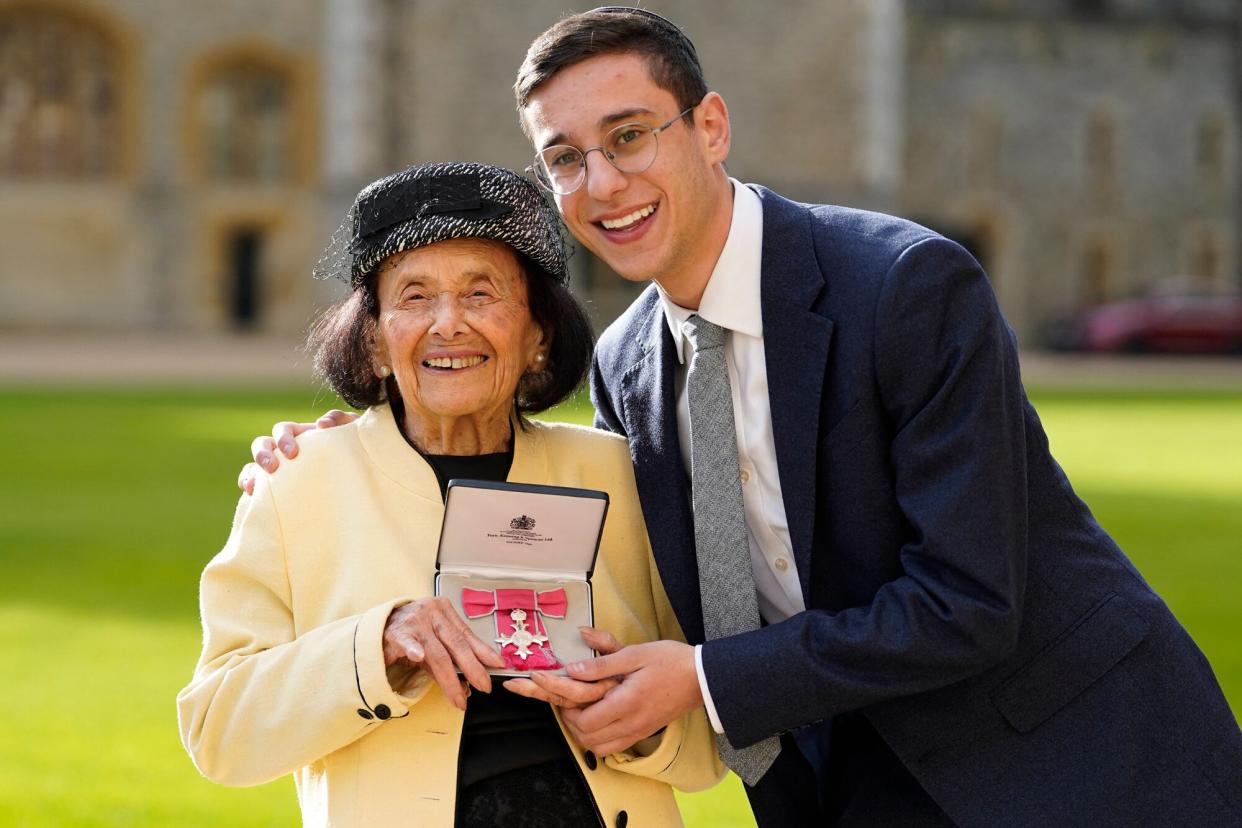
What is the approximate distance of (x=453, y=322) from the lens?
2910 millimetres

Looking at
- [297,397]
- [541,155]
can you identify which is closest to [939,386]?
[541,155]

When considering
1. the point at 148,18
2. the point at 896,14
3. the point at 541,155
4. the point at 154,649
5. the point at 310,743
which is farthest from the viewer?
the point at 896,14

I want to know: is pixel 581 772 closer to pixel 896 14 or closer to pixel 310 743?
pixel 310 743

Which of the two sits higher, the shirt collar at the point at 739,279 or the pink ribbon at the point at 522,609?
the shirt collar at the point at 739,279

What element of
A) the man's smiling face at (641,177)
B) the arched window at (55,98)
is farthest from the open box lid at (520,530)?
the arched window at (55,98)

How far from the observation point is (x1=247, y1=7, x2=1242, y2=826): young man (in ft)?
8.83

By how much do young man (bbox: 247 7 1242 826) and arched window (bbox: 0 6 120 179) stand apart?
28678 mm

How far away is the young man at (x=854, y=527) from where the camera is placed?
106 inches

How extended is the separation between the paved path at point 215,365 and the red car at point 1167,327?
0.26m

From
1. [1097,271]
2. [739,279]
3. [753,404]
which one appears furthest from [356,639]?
[1097,271]

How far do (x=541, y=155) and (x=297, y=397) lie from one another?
15237 millimetres

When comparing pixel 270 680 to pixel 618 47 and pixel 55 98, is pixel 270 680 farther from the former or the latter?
pixel 55 98

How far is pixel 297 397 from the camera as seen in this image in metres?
17.9

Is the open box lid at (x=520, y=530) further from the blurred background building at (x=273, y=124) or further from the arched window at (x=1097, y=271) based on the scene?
the arched window at (x=1097, y=271)
